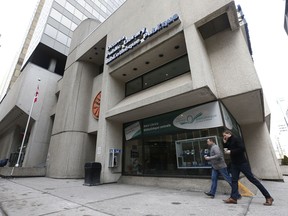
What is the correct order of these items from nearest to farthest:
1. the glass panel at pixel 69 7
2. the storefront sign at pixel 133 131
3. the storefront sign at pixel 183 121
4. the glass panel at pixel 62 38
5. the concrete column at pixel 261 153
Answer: the storefront sign at pixel 183 121, the storefront sign at pixel 133 131, the concrete column at pixel 261 153, the glass panel at pixel 62 38, the glass panel at pixel 69 7

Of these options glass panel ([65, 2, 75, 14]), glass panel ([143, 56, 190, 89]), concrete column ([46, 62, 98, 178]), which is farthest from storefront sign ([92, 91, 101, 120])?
glass panel ([65, 2, 75, 14])

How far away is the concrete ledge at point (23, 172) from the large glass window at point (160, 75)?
870 cm

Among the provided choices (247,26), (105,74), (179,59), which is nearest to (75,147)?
(105,74)

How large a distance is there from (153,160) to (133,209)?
4894 millimetres

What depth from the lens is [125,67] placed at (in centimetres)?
998

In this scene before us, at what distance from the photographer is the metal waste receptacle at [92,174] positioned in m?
7.69

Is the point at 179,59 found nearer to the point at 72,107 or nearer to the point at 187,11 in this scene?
the point at 187,11

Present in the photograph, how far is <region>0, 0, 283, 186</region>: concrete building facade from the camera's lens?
271 inches

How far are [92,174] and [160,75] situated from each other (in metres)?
6.39

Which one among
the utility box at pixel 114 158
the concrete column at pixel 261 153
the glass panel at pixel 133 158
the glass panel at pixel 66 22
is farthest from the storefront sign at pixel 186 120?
the glass panel at pixel 66 22

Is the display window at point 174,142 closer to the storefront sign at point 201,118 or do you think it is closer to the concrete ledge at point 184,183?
the storefront sign at point 201,118

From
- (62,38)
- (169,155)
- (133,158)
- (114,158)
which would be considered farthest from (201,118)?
(62,38)

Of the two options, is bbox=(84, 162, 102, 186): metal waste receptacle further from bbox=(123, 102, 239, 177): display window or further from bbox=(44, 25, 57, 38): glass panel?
bbox=(44, 25, 57, 38): glass panel

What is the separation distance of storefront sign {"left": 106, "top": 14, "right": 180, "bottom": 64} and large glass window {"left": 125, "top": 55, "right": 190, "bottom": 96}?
1896 mm
